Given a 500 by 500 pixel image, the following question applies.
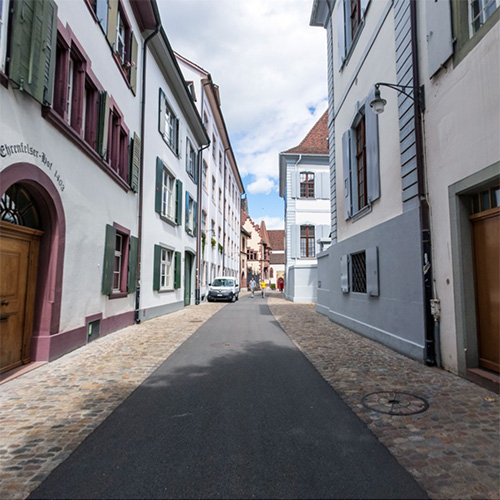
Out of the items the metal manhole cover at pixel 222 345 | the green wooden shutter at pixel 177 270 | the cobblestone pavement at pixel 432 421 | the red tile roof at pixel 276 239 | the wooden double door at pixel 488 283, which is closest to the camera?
the cobblestone pavement at pixel 432 421

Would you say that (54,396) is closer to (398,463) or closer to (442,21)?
(398,463)

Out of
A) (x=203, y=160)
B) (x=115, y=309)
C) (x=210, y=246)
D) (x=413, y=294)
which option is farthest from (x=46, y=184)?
(x=210, y=246)

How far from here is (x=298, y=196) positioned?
76.7 ft

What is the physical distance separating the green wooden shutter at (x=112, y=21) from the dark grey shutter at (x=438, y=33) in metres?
7.00

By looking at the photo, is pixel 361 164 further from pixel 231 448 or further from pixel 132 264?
pixel 231 448

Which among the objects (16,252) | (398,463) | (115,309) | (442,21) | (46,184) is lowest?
(398,463)

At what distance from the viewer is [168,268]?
1472cm

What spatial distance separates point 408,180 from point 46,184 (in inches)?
250

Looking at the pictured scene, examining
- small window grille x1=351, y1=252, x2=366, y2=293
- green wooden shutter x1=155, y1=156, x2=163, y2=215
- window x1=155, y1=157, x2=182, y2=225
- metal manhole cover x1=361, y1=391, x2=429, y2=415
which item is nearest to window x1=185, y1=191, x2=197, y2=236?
window x1=155, y1=157, x2=182, y2=225

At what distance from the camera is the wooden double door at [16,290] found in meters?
5.00

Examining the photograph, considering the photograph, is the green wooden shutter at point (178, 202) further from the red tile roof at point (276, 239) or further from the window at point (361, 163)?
the red tile roof at point (276, 239)

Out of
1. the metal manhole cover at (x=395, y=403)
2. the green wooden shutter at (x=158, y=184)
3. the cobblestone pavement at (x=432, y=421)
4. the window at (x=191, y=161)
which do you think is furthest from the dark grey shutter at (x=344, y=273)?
the window at (x=191, y=161)

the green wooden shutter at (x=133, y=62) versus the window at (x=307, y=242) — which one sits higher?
the green wooden shutter at (x=133, y=62)

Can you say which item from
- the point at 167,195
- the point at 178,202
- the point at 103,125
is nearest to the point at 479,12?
the point at 103,125
